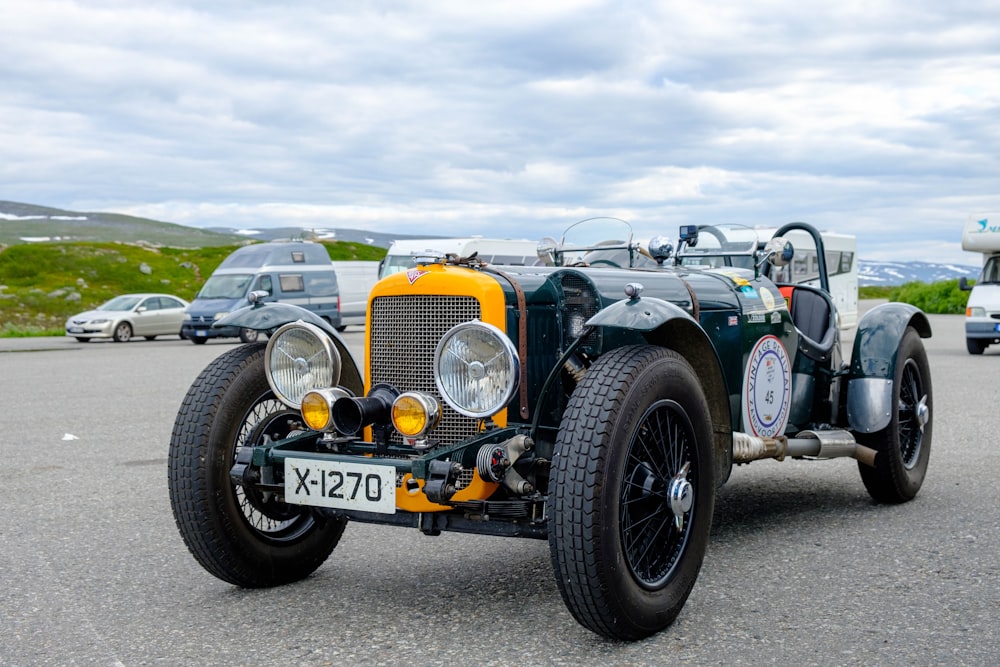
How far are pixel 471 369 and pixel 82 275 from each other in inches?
2485

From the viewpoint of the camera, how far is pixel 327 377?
191 inches

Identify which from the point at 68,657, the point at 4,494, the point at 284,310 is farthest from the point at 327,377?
the point at 4,494

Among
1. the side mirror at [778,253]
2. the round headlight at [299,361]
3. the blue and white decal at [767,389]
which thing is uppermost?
the side mirror at [778,253]

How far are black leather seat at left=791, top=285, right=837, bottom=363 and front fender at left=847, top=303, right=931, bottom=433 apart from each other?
172 mm

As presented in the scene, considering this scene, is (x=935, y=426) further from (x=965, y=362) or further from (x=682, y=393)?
(x=965, y=362)

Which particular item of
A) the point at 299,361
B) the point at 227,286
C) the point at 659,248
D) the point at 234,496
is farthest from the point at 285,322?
the point at 227,286

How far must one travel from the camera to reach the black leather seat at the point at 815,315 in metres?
6.52

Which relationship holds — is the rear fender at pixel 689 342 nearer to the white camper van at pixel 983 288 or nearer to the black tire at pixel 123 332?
the white camper van at pixel 983 288

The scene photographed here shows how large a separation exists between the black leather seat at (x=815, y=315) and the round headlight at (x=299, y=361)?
3.05m

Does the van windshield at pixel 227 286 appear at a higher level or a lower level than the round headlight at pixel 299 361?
lower

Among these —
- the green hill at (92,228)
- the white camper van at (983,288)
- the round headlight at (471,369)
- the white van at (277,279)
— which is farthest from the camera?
the green hill at (92,228)

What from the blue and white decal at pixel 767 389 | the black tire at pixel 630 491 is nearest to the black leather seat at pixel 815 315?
the blue and white decal at pixel 767 389

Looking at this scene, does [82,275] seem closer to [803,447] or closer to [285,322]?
[285,322]

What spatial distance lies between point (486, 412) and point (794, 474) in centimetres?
410
